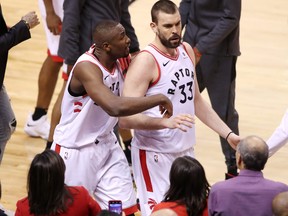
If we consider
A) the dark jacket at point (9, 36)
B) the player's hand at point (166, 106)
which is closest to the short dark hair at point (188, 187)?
the player's hand at point (166, 106)

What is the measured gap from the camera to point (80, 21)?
687 centimetres

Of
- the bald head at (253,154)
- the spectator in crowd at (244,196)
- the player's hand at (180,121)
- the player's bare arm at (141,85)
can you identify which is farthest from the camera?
the player's bare arm at (141,85)

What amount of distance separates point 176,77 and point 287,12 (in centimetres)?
603

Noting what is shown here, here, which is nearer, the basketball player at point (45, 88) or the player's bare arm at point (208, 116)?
the player's bare arm at point (208, 116)

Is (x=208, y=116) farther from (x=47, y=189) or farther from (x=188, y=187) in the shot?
(x=47, y=189)

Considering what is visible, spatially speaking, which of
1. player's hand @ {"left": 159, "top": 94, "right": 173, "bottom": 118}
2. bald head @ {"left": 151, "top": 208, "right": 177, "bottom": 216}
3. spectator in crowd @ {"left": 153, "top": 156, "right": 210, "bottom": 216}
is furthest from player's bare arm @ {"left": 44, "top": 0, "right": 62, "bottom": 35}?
bald head @ {"left": 151, "top": 208, "right": 177, "bottom": 216}

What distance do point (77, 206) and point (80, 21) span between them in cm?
243

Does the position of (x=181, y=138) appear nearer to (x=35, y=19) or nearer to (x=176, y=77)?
(x=176, y=77)

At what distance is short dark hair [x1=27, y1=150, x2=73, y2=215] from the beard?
136cm

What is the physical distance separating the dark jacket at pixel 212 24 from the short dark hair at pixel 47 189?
8.05 ft

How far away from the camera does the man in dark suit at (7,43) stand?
6195mm

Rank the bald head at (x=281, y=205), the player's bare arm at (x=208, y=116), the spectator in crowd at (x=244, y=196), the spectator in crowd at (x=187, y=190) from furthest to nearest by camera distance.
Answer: the player's bare arm at (x=208, y=116) < the spectator in crowd at (x=244, y=196) < the spectator in crowd at (x=187, y=190) < the bald head at (x=281, y=205)

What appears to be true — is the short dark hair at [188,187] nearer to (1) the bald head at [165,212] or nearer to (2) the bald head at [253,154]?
(1) the bald head at [165,212]

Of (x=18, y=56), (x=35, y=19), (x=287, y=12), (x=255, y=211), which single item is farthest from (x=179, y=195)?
(x=287, y=12)
